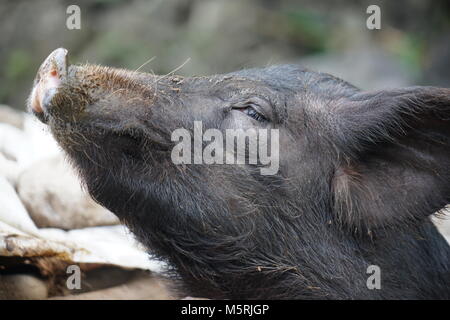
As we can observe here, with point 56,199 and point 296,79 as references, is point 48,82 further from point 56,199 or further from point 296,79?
point 296,79

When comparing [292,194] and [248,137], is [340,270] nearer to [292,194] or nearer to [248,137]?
[292,194]

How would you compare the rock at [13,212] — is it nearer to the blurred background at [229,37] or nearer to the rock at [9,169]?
the rock at [9,169]

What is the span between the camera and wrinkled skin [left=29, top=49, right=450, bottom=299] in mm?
4176

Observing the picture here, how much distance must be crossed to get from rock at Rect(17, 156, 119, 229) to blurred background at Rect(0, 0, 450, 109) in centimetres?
772

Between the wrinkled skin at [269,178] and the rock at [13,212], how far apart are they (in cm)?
69

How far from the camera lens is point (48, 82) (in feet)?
13.4

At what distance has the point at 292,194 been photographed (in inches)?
172

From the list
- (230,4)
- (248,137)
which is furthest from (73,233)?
(230,4)

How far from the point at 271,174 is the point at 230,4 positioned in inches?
421

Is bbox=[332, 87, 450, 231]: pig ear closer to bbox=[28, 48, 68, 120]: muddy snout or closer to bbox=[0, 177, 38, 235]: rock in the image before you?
bbox=[28, 48, 68, 120]: muddy snout

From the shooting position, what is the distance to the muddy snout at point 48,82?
4.07m

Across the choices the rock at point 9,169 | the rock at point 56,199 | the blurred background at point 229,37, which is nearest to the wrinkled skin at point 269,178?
the rock at point 56,199

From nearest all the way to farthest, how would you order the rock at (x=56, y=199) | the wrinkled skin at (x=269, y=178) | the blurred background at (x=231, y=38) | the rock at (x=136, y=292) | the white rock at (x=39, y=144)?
the wrinkled skin at (x=269, y=178) → the rock at (x=136, y=292) → the rock at (x=56, y=199) → the white rock at (x=39, y=144) → the blurred background at (x=231, y=38)

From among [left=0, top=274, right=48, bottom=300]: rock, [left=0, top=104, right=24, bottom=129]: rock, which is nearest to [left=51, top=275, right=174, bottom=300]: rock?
[left=0, top=274, right=48, bottom=300]: rock
